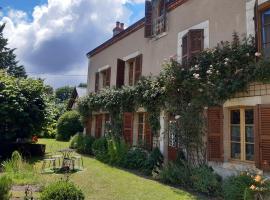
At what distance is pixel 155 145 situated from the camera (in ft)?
41.8

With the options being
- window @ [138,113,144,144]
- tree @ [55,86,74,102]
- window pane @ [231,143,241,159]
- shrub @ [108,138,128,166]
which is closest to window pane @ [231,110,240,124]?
window pane @ [231,143,241,159]

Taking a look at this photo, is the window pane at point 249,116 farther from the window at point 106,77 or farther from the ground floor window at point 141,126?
the window at point 106,77

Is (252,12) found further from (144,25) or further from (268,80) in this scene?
(144,25)

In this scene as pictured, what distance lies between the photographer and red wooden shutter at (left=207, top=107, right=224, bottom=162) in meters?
9.29

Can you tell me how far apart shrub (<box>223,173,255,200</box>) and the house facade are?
86cm

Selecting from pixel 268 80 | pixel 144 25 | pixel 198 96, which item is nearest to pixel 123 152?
pixel 198 96

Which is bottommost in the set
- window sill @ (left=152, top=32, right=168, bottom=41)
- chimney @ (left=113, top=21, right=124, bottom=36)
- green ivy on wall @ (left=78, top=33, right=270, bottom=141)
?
green ivy on wall @ (left=78, top=33, right=270, bottom=141)

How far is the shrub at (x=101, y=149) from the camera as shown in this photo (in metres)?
14.6

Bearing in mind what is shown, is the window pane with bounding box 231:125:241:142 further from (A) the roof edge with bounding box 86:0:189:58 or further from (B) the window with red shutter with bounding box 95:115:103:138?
(B) the window with red shutter with bounding box 95:115:103:138

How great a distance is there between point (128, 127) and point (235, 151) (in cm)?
656

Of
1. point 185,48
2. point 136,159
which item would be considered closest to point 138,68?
point 185,48

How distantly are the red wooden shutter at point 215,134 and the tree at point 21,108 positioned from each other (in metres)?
8.44

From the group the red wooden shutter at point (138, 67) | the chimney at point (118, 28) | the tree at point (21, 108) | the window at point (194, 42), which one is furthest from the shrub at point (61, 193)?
the chimney at point (118, 28)

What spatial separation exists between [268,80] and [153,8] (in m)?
7.87
